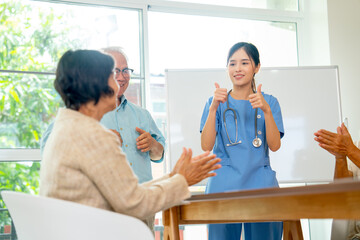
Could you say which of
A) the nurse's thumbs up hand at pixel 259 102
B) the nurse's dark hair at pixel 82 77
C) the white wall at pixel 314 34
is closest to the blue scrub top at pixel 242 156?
the nurse's thumbs up hand at pixel 259 102

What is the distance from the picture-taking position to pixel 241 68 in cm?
225

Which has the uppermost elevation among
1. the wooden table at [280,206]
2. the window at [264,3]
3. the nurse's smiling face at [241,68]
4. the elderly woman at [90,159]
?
the window at [264,3]

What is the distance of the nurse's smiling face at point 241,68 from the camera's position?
2.25m

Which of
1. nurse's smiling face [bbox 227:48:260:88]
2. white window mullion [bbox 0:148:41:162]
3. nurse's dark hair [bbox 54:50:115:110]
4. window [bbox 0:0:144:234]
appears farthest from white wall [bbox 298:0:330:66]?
nurse's dark hair [bbox 54:50:115:110]

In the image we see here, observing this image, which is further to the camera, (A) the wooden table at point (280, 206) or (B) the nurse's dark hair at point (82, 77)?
(B) the nurse's dark hair at point (82, 77)

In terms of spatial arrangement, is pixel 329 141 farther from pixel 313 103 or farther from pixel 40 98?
pixel 40 98

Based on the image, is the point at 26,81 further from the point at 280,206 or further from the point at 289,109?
the point at 280,206

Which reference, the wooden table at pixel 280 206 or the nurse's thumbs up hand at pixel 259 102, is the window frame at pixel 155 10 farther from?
the wooden table at pixel 280 206

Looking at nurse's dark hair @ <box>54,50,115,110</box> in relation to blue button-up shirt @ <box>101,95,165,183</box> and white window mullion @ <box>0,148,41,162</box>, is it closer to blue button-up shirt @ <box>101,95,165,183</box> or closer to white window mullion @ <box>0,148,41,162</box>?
blue button-up shirt @ <box>101,95,165,183</box>

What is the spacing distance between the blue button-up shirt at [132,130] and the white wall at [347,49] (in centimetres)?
250

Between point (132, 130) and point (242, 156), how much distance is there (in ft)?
1.88

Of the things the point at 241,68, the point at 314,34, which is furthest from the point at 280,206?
the point at 314,34

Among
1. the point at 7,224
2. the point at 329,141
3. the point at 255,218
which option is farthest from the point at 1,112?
the point at 255,218

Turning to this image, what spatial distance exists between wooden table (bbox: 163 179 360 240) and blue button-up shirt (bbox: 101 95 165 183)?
58cm
